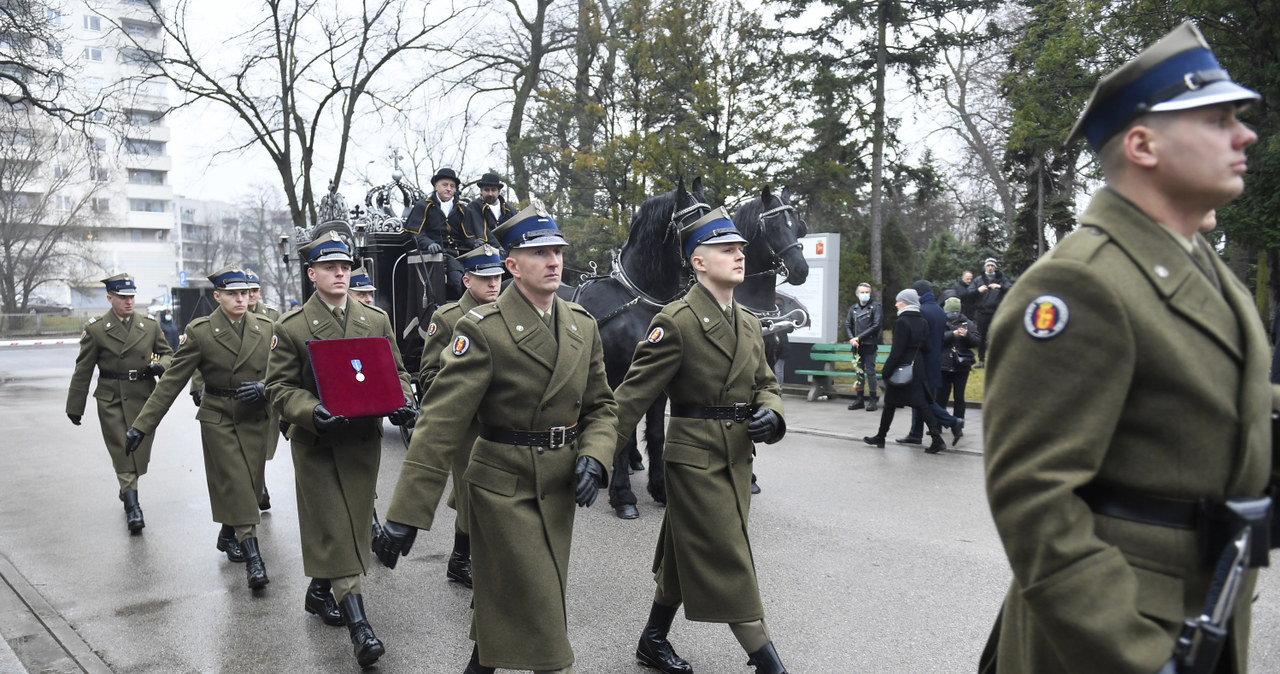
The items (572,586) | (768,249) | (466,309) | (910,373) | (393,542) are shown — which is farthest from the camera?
(910,373)

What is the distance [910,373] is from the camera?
33.0 ft

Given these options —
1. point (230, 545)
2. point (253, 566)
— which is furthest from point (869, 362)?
point (253, 566)

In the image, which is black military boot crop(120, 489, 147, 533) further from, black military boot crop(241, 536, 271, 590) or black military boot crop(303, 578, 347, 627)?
black military boot crop(303, 578, 347, 627)

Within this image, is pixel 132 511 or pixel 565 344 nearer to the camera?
pixel 565 344

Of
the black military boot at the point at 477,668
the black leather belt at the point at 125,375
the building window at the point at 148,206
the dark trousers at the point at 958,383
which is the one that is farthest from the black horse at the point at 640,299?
the building window at the point at 148,206

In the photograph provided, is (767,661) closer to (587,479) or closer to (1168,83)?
(587,479)

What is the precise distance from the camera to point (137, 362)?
786 centimetres

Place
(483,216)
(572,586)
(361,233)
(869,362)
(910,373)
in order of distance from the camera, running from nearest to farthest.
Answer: (572,586)
(483,216)
(910,373)
(361,233)
(869,362)

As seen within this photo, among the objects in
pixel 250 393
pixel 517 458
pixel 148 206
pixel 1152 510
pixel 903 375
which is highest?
pixel 148 206

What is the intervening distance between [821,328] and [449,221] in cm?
771

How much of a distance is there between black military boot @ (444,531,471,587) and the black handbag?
19.2ft

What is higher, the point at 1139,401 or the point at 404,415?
the point at 1139,401

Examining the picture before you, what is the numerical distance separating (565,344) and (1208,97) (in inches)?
96.0

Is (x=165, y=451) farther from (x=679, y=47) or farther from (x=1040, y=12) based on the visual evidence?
(x=1040, y=12)
